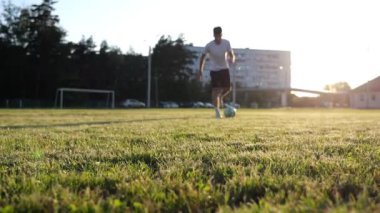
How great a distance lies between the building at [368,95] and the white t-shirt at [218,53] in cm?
6350

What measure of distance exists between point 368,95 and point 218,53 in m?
65.7

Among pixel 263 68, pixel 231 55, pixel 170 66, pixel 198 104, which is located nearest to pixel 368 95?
pixel 198 104

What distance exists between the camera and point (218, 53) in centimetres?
1091

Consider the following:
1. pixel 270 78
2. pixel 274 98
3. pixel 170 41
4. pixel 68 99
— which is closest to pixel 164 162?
pixel 68 99

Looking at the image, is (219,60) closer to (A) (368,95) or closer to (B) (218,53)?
(B) (218,53)

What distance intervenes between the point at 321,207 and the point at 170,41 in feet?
235

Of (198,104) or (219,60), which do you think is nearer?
(219,60)

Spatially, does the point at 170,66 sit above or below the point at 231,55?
above

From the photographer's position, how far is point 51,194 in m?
2.12

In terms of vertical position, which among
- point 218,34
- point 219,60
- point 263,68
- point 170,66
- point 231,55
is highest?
point 263,68

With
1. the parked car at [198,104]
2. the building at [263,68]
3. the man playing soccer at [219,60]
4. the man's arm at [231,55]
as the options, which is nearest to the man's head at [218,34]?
the man playing soccer at [219,60]

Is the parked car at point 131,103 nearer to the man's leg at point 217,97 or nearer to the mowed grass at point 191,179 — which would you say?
the man's leg at point 217,97

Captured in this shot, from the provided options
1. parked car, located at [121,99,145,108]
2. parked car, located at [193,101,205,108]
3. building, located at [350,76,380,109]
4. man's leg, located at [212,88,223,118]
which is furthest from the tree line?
man's leg, located at [212,88,223,118]

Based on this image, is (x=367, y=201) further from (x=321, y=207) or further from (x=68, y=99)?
(x=68, y=99)
